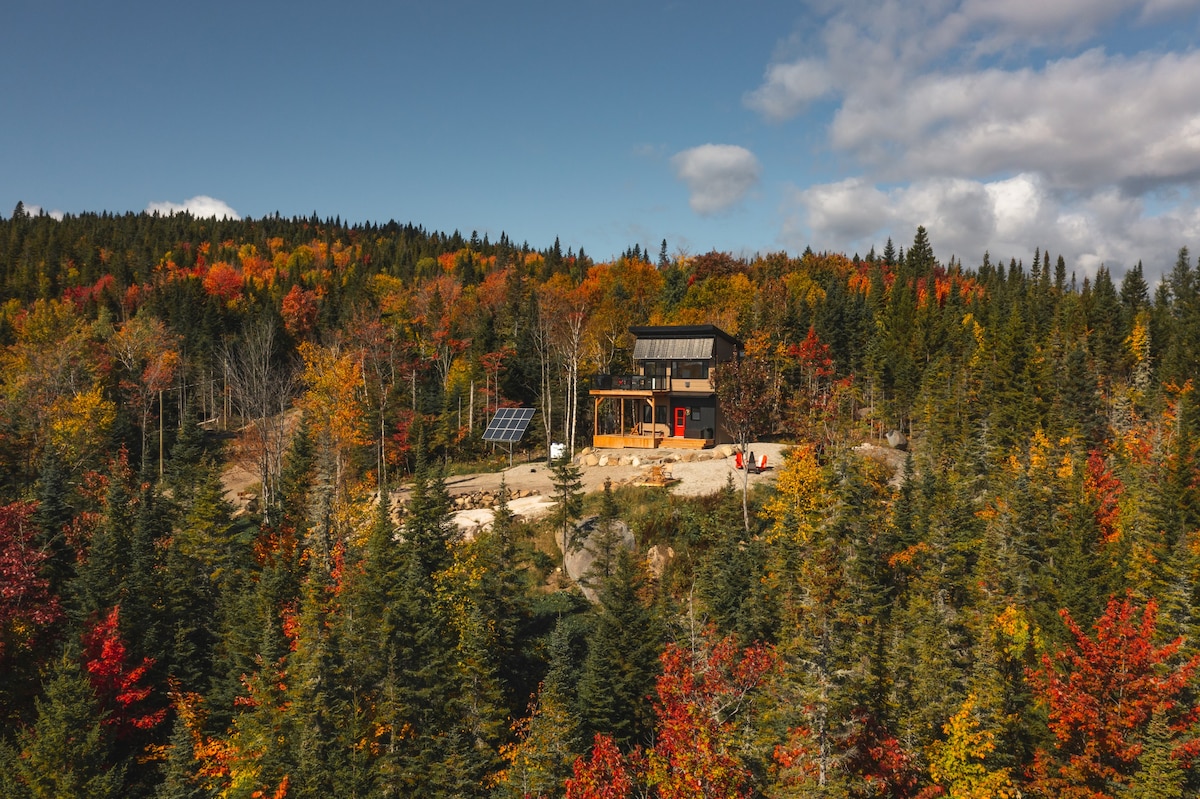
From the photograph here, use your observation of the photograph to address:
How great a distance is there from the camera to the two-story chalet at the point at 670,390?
4800cm

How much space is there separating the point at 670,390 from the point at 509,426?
11.1m

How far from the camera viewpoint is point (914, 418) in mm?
57531

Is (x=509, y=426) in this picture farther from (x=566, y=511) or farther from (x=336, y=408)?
(x=566, y=511)

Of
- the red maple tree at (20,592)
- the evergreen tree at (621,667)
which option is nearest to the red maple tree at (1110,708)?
the evergreen tree at (621,667)

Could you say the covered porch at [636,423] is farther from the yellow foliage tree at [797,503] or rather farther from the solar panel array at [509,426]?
the yellow foliage tree at [797,503]

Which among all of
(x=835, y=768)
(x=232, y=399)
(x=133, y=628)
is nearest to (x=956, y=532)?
(x=835, y=768)

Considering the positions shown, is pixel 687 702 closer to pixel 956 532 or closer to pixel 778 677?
pixel 778 677

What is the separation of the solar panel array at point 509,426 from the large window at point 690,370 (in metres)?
10.7

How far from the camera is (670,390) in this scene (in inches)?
1914

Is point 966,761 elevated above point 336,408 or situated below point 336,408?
below

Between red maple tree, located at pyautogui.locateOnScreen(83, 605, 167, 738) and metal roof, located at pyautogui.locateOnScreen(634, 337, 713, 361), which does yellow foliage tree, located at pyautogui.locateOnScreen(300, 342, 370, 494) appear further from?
metal roof, located at pyautogui.locateOnScreen(634, 337, 713, 361)

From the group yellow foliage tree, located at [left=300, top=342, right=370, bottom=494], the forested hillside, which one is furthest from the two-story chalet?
yellow foliage tree, located at [left=300, top=342, right=370, bottom=494]

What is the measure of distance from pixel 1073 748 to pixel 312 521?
104ft

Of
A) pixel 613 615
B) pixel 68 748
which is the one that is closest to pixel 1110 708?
pixel 613 615
